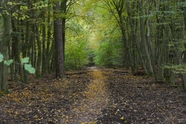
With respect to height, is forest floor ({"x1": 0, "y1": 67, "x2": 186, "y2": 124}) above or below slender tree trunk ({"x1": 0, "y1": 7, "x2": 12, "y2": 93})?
below

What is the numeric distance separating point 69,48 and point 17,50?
16198 mm

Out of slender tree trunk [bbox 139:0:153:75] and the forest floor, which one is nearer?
the forest floor

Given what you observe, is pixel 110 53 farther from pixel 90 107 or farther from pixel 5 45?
pixel 90 107

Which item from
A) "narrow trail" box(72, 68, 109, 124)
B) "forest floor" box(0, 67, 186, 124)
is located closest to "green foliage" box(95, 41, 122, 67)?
"narrow trail" box(72, 68, 109, 124)

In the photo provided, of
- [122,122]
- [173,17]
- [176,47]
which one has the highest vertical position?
[173,17]

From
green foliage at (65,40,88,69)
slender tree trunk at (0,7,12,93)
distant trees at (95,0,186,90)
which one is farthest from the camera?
green foliage at (65,40,88,69)

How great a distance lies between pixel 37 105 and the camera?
6898 mm

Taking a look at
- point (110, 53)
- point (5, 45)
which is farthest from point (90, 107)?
point (110, 53)

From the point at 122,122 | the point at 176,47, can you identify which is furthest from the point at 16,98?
the point at 176,47

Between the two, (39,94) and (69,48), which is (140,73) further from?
(69,48)

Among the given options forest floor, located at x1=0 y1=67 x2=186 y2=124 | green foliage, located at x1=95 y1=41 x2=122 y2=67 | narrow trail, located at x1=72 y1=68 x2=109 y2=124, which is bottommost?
narrow trail, located at x1=72 y1=68 x2=109 y2=124

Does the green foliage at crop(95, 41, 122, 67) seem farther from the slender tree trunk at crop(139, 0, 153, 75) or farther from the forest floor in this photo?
the forest floor

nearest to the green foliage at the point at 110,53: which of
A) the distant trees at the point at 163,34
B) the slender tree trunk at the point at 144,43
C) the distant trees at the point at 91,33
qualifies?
the distant trees at the point at 91,33

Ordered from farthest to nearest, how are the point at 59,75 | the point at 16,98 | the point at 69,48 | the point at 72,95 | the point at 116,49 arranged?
the point at 116,49, the point at 69,48, the point at 59,75, the point at 72,95, the point at 16,98
